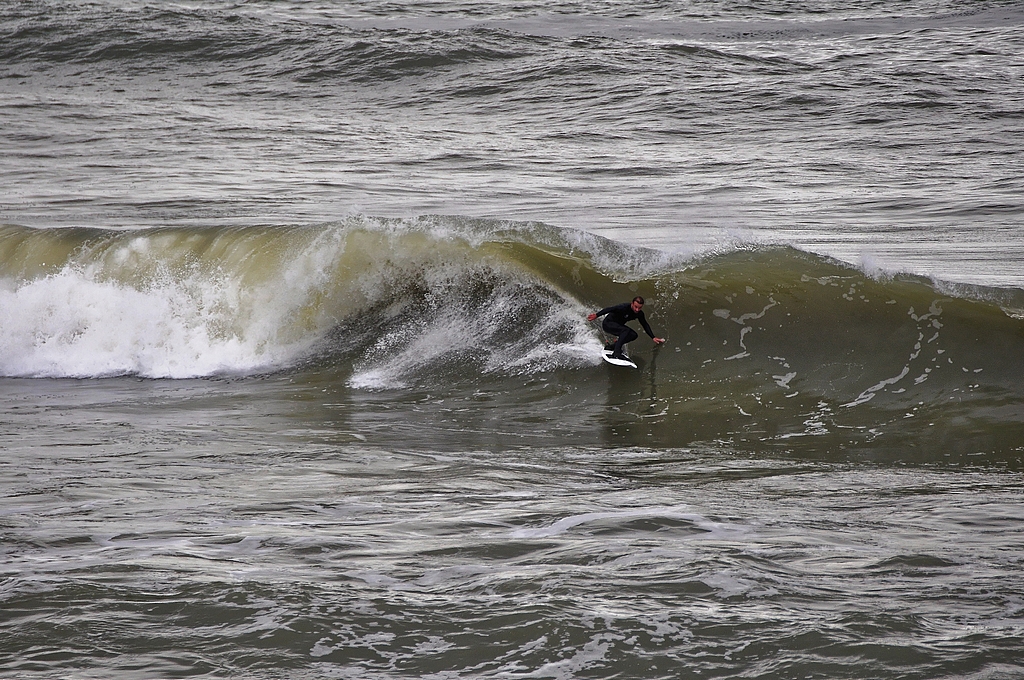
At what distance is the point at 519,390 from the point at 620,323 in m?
1.26

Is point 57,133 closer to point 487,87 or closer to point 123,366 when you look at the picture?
point 487,87

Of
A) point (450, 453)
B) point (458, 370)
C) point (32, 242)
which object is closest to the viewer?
point (450, 453)

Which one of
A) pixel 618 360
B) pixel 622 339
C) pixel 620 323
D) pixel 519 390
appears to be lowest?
pixel 519 390

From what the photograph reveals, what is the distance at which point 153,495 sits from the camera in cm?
585

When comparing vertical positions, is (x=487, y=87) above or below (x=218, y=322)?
above

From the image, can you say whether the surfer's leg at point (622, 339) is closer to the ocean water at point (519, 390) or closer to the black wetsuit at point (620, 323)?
the black wetsuit at point (620, 323)

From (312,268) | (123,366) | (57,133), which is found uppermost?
(57,133)

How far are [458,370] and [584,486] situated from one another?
386 cm

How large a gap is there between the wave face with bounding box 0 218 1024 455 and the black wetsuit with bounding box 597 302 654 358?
267 millimetres

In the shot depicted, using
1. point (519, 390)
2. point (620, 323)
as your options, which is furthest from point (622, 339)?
point (519, 390)

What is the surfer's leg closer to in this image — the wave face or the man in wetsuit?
the man in wetsuit

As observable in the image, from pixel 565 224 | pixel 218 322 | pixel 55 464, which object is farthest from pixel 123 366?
pixel 565 224

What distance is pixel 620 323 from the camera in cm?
973

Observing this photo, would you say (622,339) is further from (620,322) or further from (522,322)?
(522,322)
